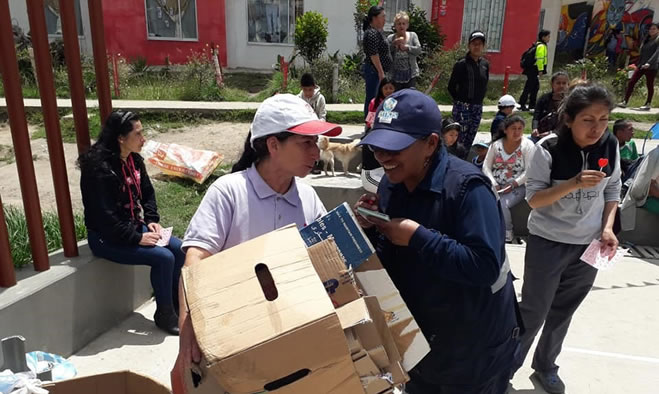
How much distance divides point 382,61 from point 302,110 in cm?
532

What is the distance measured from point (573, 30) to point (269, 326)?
82.3 ft

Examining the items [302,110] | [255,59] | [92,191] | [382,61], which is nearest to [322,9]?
[255,59]

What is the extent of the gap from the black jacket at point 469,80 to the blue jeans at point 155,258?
14.6 feet

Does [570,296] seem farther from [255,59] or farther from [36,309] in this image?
[255,59]

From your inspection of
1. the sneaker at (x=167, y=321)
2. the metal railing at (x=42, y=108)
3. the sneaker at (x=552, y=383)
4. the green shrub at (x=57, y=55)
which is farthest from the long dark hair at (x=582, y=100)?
the green shrub at (x=57, y=55)

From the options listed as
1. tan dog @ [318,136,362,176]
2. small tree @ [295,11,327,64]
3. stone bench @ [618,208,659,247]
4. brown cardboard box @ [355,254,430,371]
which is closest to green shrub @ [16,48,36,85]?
small tree @ [295,11,327,64]

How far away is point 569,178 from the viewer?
8.70 ft

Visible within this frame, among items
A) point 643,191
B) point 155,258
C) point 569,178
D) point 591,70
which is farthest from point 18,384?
point 591,70

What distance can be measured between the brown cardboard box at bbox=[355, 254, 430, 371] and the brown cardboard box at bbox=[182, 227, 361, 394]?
A: 0.29m

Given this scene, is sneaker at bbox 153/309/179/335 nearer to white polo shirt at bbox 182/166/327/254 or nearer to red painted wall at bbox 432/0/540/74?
white polo shirt at bbox 182/166/327/254

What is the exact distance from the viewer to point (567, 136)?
8.63 ft

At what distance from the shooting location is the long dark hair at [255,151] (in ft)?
5.86

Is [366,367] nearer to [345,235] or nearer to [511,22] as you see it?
[345,235]

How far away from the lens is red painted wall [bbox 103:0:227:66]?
14.9 m
